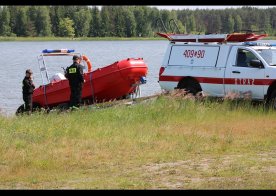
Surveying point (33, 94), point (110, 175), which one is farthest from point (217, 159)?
point (33, 94)

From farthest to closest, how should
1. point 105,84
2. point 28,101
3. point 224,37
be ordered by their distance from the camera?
point 105,84 → point 28,101 → point 224,37

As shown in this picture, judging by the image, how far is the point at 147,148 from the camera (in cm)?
970

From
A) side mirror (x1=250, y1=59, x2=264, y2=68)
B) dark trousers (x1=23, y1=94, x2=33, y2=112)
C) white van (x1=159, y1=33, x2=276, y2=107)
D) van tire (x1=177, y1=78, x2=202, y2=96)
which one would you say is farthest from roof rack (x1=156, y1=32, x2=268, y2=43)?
dark trousers (x1=23, y1=94, x2=33, y2=112)

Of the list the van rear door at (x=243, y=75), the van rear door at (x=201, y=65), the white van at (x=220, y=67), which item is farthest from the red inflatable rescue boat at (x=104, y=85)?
the van rear door at (x=243, y=75)

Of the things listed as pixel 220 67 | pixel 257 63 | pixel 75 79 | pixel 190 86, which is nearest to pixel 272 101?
pixel 257 63

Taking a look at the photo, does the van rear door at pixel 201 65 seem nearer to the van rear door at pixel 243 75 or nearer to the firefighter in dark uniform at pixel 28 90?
the van rear door at pixel 243 75

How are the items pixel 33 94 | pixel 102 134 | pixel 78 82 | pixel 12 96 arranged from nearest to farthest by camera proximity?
pixel 102 134, pixel 78 82, pixel 33 94, pixel 12 96

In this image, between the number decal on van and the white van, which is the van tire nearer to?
the white van

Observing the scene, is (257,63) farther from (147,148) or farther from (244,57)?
(147,148)

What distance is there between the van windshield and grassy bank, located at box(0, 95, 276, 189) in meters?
1.43

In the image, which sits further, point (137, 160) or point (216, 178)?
point (137, 160)
